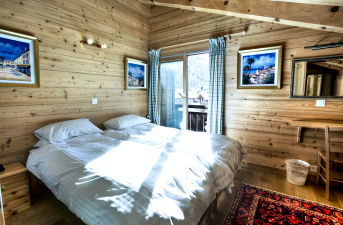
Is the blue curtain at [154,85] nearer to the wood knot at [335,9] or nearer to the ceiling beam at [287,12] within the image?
the ceiling beam at [287,12]

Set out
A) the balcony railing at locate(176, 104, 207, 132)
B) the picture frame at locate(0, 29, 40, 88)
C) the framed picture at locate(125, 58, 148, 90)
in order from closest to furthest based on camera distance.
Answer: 1. the picture frame at locate(0, 29, 40, 88)
2. the framed picture at locate(125, 58, 148, 90)
3. the balcony railing at locate(176, 104, 207, 132)

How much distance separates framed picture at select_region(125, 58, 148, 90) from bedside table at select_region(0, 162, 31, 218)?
2.26 m

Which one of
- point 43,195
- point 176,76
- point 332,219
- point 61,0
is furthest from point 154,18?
point 332,219

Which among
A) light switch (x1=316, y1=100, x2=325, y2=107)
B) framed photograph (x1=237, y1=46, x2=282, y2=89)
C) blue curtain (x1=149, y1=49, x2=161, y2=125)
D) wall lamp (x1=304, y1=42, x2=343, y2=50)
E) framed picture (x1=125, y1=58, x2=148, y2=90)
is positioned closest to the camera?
wall lamp (x1=304, y1=42, x2=343, y2=50)

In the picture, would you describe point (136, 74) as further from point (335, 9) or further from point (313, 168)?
point (313, 168)

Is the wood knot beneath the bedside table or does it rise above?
above

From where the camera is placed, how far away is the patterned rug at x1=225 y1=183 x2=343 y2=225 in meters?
1.76

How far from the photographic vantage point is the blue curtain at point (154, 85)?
416 cm

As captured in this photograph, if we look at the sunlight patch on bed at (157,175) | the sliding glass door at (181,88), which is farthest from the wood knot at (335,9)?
the sliding glass door at (181,88)

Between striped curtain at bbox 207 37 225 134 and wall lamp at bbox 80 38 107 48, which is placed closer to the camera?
wall lamp at bbox 80 38 107 48

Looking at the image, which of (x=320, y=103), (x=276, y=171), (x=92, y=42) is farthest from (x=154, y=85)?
(x=320, y=103)

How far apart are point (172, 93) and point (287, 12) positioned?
2.59m

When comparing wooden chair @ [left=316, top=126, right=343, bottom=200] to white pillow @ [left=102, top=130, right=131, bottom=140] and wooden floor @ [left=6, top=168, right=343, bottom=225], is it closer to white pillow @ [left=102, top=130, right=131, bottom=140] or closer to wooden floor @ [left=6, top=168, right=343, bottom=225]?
wooden floor @ [left=6, top=168, right=343, bottom=225]

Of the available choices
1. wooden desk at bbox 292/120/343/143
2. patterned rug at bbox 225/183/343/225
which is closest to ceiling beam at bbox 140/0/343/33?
wooden desk at bbox 292/120/343/143
